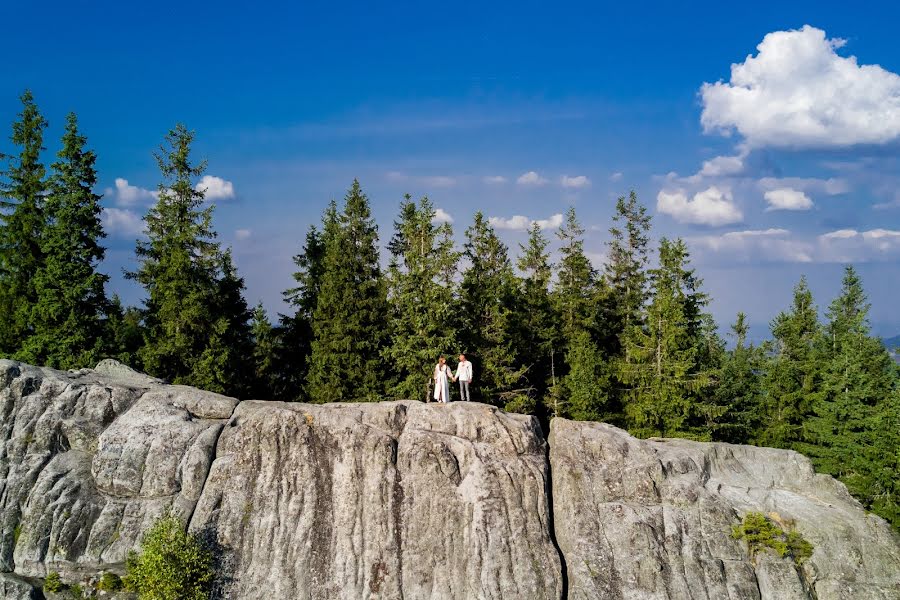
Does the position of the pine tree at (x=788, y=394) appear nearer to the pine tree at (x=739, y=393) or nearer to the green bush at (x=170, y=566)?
the pine tree at (x=739, y=393)

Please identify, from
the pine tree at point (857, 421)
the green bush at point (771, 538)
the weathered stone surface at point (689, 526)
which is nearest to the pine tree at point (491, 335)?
the weathered stone surface at point (689, 526)

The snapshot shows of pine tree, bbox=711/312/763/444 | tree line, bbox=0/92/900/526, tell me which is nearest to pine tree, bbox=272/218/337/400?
tree line, bbox=0/92/900/526

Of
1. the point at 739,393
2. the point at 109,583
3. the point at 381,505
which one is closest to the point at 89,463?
the point at 109,583

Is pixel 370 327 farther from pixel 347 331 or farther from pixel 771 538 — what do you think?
pixel 771 538

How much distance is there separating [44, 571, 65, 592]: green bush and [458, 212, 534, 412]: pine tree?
27682 millimetres

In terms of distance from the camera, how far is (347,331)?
48.9 metres

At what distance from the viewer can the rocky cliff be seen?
31953 millimetres

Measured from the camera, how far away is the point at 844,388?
178 ft

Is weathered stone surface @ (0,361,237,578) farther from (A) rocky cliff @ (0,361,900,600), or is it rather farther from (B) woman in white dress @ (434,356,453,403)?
(B) woman in white dress @ (434,356,453,403)

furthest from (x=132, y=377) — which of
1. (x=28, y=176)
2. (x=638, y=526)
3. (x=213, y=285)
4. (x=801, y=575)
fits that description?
(x=801, y=575)

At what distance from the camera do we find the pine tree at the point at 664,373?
48.5 m

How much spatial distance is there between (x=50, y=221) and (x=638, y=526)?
45.3 metres

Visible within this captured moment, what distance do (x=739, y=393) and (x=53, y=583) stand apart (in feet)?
211

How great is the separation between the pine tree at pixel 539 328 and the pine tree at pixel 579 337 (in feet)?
3.76
